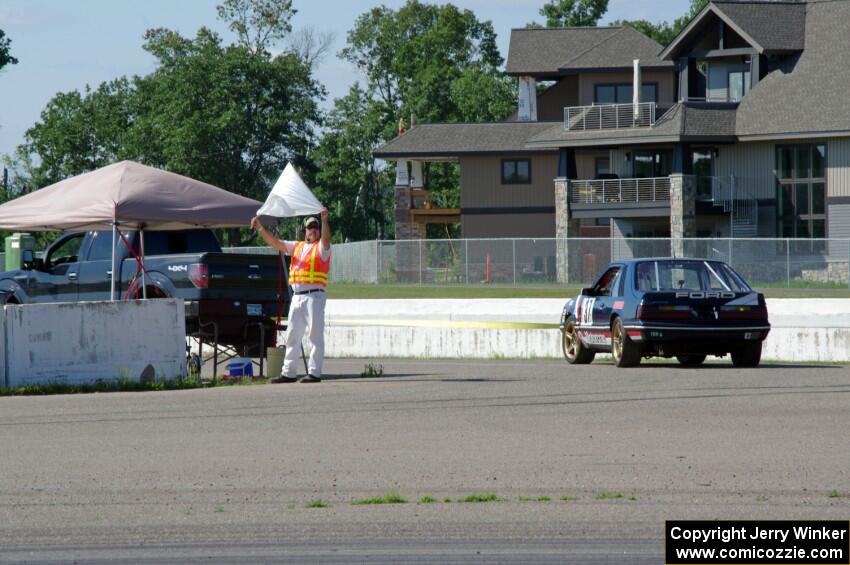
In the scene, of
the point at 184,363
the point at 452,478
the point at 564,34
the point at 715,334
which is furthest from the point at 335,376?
the point at 564,34

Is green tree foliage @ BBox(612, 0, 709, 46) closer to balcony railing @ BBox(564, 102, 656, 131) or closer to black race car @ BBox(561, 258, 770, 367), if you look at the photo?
balcony railing @ BBox(564, 102, 656, 131)

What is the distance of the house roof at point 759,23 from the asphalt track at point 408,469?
41888mm

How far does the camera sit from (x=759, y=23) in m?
58.0

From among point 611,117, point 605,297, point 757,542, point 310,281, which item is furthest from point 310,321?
point 611,117

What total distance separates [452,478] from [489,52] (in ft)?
296

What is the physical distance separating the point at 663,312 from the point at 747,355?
1.64 m

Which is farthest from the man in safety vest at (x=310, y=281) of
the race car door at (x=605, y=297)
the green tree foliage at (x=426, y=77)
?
the green tree foliage at (x=426, y=77)

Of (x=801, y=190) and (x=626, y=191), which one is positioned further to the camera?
(x=626, y=191)

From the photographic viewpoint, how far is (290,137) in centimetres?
8744

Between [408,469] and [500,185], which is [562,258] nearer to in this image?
[500,185]

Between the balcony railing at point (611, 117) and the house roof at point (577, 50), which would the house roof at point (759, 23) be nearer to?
the balcony railing at point (611, 117)

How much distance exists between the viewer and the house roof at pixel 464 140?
220 feet

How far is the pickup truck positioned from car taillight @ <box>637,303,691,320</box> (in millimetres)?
4943

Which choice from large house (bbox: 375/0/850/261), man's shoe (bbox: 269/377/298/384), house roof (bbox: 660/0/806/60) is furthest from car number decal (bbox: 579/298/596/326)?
house roof (bbox: 660/0/806/60)
